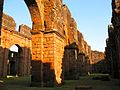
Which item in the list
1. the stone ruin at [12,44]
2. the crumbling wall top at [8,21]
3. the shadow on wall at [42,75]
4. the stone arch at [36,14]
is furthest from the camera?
Result: the crumbling wall top at [8,21]

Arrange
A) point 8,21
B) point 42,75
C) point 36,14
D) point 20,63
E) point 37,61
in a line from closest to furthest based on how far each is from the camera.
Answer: point 42,75, point 37,61, point 36,14, point 8,21, point 20,63

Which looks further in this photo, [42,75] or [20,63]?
[20,63]

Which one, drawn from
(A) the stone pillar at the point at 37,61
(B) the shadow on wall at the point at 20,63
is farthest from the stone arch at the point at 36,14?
(B) the shadow on wall at the point at 20,63

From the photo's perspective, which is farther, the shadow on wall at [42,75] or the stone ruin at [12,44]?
the stone ruin at [12,44]

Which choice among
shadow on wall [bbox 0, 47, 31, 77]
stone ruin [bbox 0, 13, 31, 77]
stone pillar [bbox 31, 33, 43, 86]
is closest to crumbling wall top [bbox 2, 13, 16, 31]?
stone ruin [bbox 0, 13, 31, 77]

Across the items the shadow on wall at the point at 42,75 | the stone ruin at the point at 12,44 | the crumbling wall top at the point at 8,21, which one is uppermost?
the crumbling wall top at the point at 8,21

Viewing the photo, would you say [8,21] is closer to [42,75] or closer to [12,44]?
[12,44]

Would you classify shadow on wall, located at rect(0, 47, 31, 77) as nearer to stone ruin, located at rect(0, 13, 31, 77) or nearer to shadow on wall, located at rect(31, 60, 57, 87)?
stone ruin, located at rect(0, 13, 31, 77)

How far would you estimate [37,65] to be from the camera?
9508 mm

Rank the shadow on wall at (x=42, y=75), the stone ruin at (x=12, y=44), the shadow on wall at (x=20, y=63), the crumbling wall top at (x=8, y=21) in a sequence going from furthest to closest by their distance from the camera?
the crumbling wall top at (x=8, y=21)
the shadow on wall at (x=20, y=63)
the stone ruin at (x=12, y=44)
the shadow on wall at (x=42, y=75)

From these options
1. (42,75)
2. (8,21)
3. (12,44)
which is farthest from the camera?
(8,21)

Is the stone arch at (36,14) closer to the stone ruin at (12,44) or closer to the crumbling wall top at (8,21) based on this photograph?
the stone ruin at (12,44)

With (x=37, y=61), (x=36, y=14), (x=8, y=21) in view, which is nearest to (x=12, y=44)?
(x=8, y=21)

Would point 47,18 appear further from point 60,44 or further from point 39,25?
point 60,44
